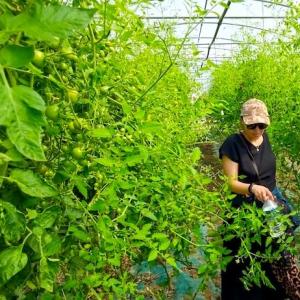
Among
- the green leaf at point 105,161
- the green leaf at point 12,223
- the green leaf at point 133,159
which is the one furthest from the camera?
the green leaf at point 133,159

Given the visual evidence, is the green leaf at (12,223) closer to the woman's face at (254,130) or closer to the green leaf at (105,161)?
the green leaf at (105,161)

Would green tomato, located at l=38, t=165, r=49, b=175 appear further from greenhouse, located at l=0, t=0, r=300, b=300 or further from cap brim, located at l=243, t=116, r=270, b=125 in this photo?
cap brim, located at l=243, t=116, r=270, b=125

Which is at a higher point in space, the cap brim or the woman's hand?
the cap brim

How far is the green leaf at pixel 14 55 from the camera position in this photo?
20.0 inches

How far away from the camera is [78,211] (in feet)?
3.29

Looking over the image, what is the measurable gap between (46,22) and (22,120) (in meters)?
0.12

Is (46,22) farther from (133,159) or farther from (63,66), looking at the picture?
(133,159)

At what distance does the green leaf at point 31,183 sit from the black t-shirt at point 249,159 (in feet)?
5.50

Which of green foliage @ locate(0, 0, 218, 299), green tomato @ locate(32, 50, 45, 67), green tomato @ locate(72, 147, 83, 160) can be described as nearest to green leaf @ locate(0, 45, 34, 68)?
green foliage @ locate(0, 0, 218, 299)

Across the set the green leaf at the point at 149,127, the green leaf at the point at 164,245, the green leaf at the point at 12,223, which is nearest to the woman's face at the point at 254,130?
the green leaf at the point at 164,245

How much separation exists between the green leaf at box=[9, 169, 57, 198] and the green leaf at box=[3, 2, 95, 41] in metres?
0.23

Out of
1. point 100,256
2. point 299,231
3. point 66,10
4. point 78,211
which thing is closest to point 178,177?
point 100,256

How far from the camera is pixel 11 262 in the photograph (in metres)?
0.69

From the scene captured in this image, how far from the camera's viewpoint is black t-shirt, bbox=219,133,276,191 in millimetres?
2238
